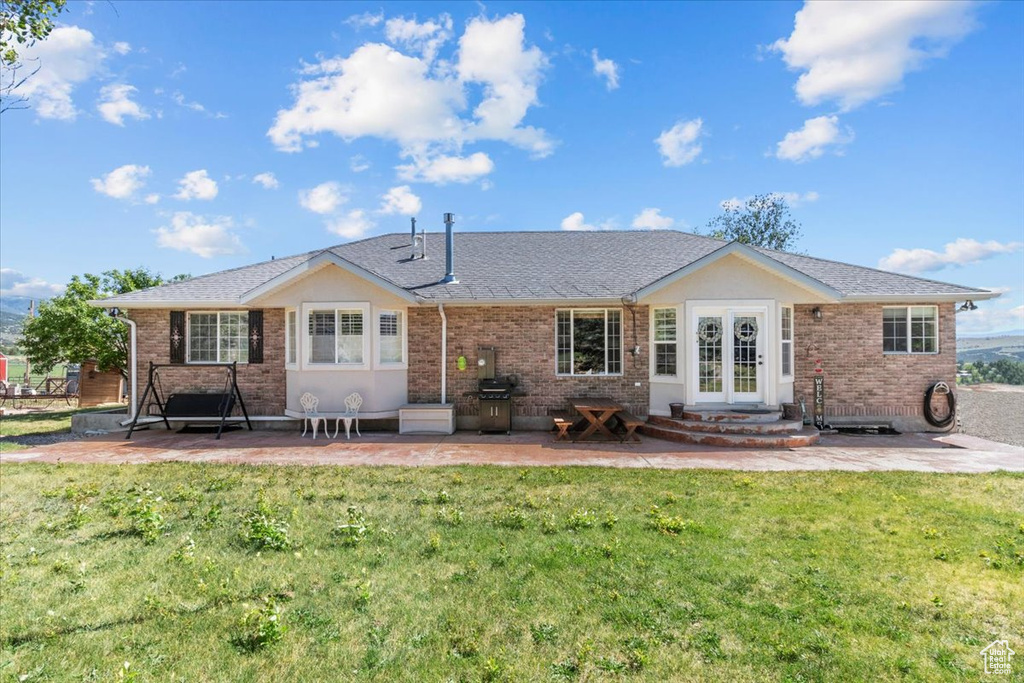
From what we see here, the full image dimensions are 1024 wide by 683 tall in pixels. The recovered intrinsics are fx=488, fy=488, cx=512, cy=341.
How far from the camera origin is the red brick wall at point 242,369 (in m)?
12.3

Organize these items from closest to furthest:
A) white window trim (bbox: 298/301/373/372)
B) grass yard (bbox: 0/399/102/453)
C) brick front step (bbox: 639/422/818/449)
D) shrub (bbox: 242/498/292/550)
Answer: shrub (bbox: 242/498/292/550) < brick front step (bbox: 639/422/818/449) < grass yard (bbox: 0/399/102/453) < white window trim (bbox: 298/301/373/372)

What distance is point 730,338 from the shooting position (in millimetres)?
11172

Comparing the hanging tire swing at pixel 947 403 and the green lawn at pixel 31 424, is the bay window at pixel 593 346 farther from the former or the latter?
the green lawn at pixel 31 424

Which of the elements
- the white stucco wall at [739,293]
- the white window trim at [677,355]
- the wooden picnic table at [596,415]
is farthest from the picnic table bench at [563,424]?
the white stucco wall at [739,293]

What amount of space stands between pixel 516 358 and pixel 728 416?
16.3ft

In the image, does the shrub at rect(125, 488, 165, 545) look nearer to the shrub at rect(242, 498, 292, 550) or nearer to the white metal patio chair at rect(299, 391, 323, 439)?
the shrub at rect(242, 498, 292, 550)

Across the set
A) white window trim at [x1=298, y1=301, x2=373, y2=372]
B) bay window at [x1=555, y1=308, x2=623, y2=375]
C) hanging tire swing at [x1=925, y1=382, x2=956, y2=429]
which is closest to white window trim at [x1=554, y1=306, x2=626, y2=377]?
bay window at [x1=555, y1=308, x2=623, y2=375]

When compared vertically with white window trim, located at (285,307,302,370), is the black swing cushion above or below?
below

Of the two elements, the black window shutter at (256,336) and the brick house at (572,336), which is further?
the black window shutter at (256,336)

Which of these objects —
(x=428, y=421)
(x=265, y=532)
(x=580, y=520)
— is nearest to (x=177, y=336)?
(x=428, y=421)

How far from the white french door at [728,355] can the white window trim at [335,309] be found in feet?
24.7

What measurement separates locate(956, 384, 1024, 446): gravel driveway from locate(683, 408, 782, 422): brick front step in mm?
5183

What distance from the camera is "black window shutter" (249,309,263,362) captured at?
12195 millimetres

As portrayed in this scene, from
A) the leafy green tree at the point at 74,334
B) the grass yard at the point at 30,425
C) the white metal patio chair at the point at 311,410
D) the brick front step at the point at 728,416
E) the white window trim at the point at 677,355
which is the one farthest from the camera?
the leafy green tree at the point at 74,334
